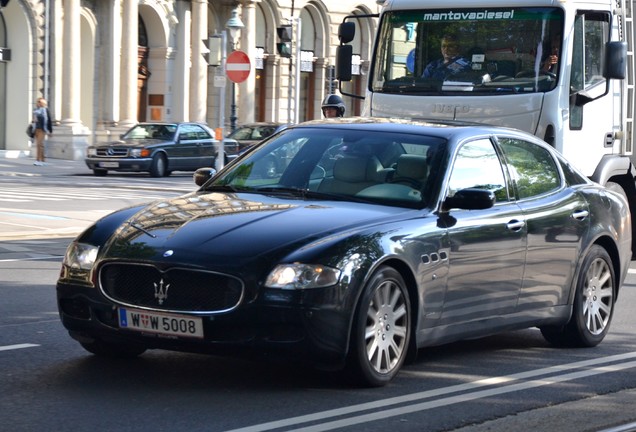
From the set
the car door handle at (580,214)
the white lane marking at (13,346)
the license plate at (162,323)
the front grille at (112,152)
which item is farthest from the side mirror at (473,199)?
the front grille at (112,152)

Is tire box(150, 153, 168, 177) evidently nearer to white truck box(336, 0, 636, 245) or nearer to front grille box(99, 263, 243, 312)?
white truck box(336, 0, 636, 245)

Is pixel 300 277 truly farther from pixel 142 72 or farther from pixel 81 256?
pixel 142 72

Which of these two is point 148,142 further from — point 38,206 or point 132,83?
point 38,206

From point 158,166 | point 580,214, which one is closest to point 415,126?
point 580,214

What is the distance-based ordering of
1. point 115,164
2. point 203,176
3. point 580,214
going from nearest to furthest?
1. point 203,176
2. point 580,214
3. point 115,164

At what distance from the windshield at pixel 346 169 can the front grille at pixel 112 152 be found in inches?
1071

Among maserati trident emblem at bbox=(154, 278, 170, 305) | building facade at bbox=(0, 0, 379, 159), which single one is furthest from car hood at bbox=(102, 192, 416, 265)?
building facade at bbox=(0, 0, 379, 159)

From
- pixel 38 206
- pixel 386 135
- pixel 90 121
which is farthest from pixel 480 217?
pixel 90 121

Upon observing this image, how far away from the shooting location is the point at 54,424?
21.5ft

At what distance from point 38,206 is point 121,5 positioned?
23096mm

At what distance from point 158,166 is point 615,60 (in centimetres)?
2321

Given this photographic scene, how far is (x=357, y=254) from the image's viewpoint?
7523 millimetres

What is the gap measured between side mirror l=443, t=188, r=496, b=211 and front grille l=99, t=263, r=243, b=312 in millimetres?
1626

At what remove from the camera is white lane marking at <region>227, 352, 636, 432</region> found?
6.76m
